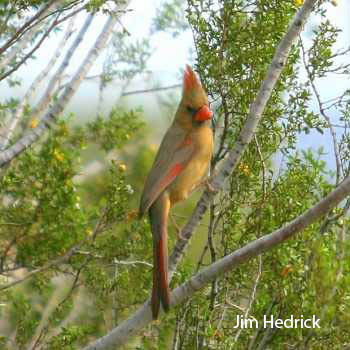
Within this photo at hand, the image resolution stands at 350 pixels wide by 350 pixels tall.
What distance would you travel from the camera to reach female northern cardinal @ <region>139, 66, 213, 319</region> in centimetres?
323

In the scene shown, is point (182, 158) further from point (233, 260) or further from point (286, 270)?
point (233, 260)

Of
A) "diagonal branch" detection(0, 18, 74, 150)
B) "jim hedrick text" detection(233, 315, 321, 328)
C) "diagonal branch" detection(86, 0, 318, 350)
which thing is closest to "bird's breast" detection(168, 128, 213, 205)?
"diagonal branch" detection(86, 0, 318, 350)

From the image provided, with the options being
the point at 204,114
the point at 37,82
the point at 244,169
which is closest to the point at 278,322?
the point at 244,169

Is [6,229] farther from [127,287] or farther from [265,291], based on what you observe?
[265,291]

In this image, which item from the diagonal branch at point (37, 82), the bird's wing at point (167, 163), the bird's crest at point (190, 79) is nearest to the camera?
the bird's wing at point (167, 163)

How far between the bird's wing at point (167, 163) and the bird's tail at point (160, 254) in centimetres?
8

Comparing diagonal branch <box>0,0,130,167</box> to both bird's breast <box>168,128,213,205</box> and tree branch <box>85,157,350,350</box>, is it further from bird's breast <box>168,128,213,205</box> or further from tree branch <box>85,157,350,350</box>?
tree branch <box>85,157,350,350</box>

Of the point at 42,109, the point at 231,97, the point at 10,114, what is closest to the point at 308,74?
the point at 231,97

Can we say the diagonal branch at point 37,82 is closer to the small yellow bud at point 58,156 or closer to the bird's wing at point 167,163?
the small yellow bud at point 58,156

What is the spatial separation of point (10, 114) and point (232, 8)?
2371mm

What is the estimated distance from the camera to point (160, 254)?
296 cm

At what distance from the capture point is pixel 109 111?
5.62 metres

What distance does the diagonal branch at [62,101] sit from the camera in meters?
3.71

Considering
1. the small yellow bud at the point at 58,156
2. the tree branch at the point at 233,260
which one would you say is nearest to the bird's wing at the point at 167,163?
the tree branch at the point at 233,260
